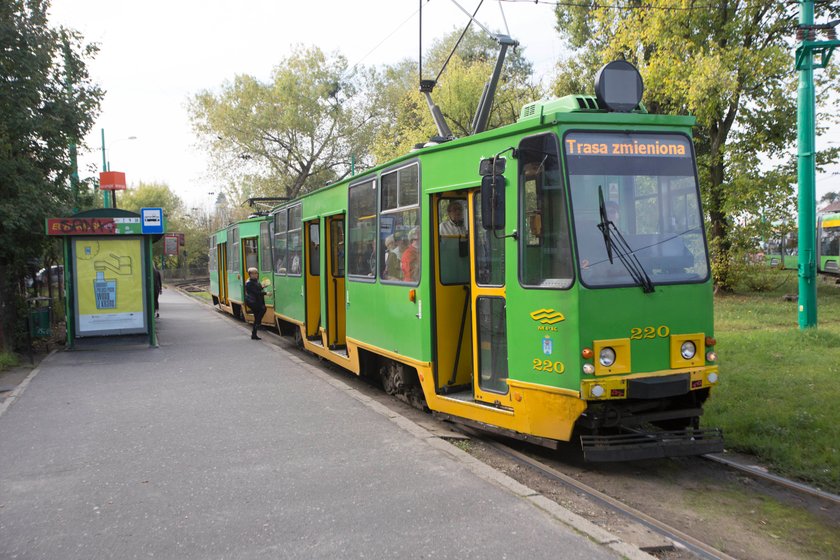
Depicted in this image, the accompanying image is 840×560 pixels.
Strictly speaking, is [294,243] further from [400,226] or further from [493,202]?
[493,202]

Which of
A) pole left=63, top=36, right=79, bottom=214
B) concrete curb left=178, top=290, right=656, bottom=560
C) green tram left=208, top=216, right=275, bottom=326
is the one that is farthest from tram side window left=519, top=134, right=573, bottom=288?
pole left=63, top=36, right=79, bottom=214

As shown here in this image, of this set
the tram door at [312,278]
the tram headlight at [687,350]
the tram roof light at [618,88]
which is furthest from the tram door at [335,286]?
the tram headlight at [687,350]

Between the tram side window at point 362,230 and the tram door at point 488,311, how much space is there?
2.33 meters

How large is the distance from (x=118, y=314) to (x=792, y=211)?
18.8m

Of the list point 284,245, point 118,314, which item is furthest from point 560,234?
point 118,314

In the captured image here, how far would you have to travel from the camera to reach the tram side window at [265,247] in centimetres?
1558

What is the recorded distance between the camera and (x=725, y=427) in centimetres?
A: 692

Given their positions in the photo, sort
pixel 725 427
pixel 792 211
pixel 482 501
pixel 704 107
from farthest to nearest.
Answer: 1. pixel 792 211
2. pixel 704 107
3. pixel 725 427
4. pixel 482 501

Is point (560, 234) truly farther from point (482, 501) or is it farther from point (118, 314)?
point (118, 314)

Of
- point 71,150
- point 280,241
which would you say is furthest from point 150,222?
point 280,241

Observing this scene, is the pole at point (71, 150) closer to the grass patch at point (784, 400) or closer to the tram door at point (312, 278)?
the tram door at point (312, 278)

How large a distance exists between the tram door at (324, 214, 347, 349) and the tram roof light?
5.42 m

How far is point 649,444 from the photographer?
546 centimetres

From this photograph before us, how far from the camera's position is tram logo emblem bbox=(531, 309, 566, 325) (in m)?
5.50
